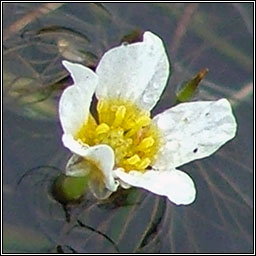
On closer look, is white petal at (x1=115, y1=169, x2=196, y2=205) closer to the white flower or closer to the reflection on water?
the white flower

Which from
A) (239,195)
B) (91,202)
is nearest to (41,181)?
(91,202)

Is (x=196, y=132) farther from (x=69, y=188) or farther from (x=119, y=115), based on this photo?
(x=69, y=188)

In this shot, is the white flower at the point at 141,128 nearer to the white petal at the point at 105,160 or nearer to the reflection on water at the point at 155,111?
the white petal at the point at 105,160

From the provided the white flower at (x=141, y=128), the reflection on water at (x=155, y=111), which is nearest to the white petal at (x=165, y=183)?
the white flower at (x=141, y=128)

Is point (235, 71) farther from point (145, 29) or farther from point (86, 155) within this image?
point (86, 155)

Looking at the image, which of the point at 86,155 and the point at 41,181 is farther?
the point at 41,181
